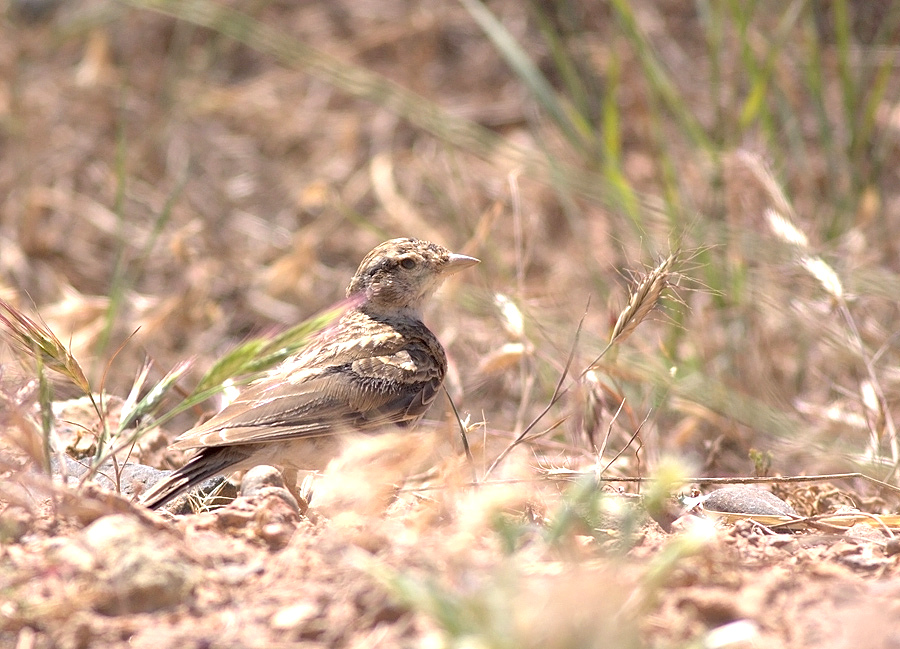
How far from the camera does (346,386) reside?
15.0ft

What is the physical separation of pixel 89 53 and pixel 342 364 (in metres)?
6.72

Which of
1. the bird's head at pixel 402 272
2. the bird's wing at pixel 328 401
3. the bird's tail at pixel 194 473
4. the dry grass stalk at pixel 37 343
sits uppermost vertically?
the dry grass stalk at pixel 37 343

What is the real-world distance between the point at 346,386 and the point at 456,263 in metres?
1.04

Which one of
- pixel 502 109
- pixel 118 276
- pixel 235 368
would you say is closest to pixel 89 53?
pixel 502 109

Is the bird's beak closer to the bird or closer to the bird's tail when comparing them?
the bird

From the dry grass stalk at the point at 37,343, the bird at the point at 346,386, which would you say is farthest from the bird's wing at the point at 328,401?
the dry grass stalk at the point at 37,343

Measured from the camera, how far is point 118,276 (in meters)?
4.59

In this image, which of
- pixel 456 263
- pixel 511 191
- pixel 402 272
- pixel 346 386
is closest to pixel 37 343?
pixel 346 386

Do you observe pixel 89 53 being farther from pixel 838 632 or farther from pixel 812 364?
pixel 838 632

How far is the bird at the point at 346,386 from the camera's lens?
4.06m

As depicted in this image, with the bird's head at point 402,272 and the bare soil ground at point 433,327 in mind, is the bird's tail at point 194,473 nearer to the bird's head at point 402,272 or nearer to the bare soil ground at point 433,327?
the bare soil ground at point 433,327

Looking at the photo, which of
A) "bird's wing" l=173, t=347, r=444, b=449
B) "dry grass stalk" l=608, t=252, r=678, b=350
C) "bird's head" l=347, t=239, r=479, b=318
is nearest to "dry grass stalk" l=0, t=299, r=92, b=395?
"bird's wing" l=173, t=347, r=444, b=449

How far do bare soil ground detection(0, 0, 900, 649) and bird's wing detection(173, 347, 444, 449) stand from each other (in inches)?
11.3

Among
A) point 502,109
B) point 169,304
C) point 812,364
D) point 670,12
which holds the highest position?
point 670,12
